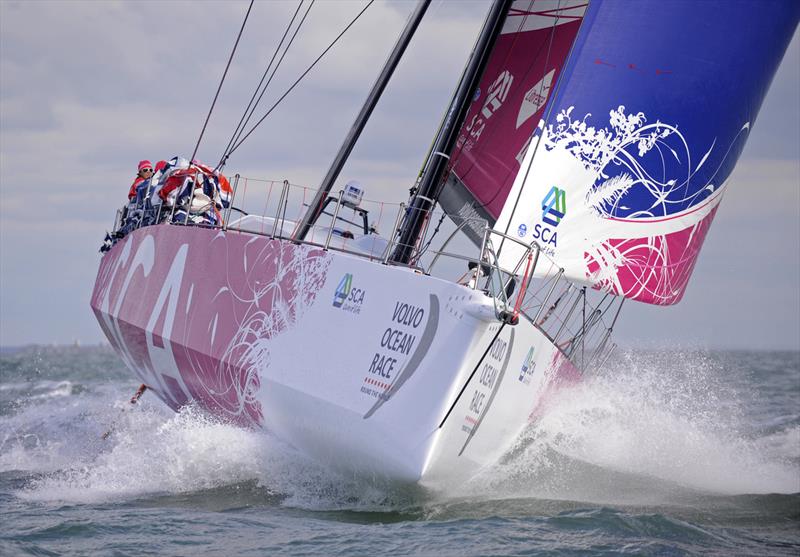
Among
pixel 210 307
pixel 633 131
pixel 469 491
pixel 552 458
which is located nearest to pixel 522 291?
pixel 469 491

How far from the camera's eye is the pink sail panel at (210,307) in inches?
237

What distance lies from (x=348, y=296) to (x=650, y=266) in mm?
2249

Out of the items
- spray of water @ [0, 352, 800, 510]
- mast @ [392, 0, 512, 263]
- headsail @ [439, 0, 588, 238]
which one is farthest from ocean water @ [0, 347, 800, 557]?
headsail @ [439, 0, 588, 238]

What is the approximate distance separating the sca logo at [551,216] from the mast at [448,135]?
2.23 ft

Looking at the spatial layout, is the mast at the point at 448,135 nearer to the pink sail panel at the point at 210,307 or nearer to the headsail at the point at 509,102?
the pink sail panel at the point at 210,307

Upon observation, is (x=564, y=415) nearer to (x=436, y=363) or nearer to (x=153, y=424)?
(x=436, y=363)

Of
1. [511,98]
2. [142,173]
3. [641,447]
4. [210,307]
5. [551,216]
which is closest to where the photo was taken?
[551,216]

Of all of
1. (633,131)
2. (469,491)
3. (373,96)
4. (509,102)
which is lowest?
(469,491)

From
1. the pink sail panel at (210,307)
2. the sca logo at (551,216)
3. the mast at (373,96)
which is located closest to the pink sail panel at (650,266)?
the sca logo at (551,216)

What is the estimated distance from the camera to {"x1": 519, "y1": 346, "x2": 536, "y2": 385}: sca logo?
566 centimetres

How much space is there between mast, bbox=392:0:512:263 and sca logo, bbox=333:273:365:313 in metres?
0.50

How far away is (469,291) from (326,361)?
1.05 meters

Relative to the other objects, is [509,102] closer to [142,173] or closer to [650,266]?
[650,266]

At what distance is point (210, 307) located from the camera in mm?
6832
